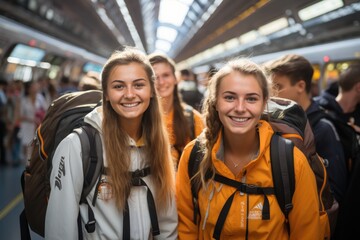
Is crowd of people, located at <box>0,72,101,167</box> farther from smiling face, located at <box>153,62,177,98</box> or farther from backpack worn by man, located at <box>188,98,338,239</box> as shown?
backpack worn by man, located at <box>188,98,338,239</box>

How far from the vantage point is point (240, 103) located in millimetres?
2092

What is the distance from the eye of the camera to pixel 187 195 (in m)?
2.30

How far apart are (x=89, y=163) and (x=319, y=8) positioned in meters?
5.22

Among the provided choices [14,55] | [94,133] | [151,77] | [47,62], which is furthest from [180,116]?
[47,62]

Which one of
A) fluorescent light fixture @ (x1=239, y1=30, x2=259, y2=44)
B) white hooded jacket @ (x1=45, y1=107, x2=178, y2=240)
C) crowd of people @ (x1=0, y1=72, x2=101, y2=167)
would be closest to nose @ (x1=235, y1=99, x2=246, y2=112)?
white hooded jacket @ (x1=45, y1=107, x2=178, y2=240)

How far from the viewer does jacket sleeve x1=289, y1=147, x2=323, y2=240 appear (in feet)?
6.64

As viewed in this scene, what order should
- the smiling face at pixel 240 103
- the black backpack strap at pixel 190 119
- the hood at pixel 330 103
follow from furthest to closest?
the black backpack strap at pixel 190 119, the hood at pixel 330 103, the smiling face at pixel 240 103

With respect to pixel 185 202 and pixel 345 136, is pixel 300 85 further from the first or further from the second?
pixel 185 202

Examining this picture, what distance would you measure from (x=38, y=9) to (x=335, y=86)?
41.0 ft

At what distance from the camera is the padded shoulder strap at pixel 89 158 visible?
80.7 inches

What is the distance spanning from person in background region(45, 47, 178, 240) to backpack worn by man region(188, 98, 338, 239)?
0.72ft

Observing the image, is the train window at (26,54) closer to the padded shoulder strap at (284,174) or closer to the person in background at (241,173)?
the person in background at (241,173)

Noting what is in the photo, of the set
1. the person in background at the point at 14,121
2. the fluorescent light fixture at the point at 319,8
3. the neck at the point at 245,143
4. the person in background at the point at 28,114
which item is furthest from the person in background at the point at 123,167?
the person in background at the point at 14,121

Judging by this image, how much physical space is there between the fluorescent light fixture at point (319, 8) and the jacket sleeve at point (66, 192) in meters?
4.43
